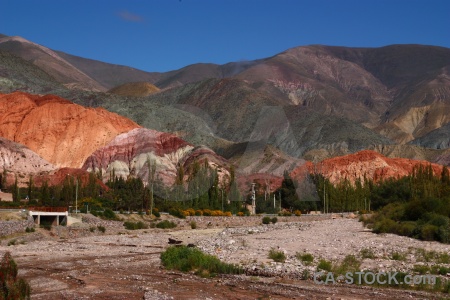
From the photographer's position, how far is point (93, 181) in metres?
77.1

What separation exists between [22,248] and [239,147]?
112m

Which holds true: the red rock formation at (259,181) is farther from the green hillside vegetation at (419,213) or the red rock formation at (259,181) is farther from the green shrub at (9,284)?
the green shrub at (9,284)

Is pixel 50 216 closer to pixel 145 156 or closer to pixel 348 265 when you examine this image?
pixel 348 265

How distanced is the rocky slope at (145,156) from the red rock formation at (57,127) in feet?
14.0

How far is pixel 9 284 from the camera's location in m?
14.5

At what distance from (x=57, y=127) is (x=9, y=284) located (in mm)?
120107

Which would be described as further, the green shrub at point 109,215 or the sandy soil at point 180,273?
the green shrub at point 109,215

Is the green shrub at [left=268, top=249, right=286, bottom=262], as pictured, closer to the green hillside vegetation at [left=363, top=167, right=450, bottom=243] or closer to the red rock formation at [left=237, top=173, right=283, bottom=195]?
the green hillside vegetation at [left=363, top=167, right=450, bottom=243]

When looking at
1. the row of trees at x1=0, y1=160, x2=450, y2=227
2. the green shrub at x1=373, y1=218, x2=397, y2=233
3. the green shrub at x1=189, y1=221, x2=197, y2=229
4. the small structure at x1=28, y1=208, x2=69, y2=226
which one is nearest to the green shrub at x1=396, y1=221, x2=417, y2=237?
the green shrub at x1=373, y1=218, x2=397, y2=233

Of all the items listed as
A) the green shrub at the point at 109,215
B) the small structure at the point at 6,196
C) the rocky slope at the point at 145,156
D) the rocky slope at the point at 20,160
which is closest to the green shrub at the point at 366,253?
the green shrub at the point at 109,215

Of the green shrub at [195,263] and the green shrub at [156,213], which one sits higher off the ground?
the green shrub at [156,213]

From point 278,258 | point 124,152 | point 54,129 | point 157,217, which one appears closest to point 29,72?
point 54,129

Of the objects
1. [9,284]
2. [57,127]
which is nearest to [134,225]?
[9,284]

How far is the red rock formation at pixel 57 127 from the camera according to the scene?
125875mm
